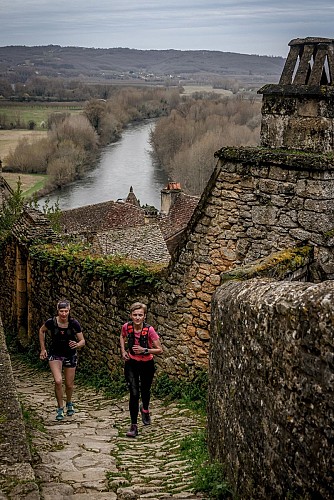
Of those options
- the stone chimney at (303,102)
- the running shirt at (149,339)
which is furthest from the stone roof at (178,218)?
the running shirt at (149,339)

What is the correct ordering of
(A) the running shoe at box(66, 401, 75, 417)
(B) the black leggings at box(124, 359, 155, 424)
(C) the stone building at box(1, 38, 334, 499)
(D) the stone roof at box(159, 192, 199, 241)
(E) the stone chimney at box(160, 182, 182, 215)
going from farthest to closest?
(E) the stone chimney at box(160, 182, 182, 215), (D) the stone roof at box(159, 192, 199, 241), (A) the running shoe at box(66, 401, 75, 417), (B) the black leggings at box(124, 359, 155, 424), (C) the stone building at box(1, 38, 334, 499)

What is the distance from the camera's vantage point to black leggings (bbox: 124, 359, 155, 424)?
6.60 meters

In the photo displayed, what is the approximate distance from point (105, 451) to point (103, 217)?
27376 millimetres

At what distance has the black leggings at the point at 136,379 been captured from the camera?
660cm

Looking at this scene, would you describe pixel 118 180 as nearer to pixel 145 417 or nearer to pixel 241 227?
pixel 241 227

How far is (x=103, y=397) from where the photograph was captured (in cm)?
834

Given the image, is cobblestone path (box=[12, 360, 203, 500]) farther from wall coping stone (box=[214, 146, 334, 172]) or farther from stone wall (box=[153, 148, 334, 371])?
wall coping stone (box=[214, 146, 334, 172])

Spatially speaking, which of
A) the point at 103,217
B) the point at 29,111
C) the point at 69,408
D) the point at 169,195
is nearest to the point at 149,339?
the point at 69,408

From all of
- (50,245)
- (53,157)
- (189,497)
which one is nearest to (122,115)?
(53,157)

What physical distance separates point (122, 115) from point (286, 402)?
4404 inches

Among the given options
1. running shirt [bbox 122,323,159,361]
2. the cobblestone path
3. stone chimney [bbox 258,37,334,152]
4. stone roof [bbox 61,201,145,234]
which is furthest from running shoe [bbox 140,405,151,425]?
stone roof [bbox 61,201,145,234]

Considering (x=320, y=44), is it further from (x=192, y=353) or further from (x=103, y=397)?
(x=103, y=397)

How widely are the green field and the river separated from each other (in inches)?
607

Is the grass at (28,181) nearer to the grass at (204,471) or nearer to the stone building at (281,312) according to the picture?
the stone building at (281,312)
